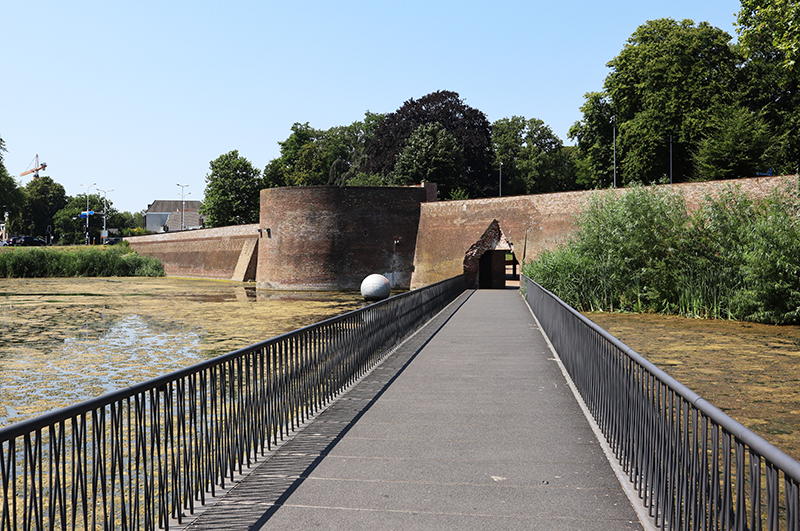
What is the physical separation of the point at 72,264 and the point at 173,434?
55.2 metres

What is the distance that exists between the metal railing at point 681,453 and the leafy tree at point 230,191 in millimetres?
67317

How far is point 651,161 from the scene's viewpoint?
134 ft

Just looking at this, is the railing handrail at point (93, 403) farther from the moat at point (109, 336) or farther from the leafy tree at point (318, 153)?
the leafy tree at point (318, 153)

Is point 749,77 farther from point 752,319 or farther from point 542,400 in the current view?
point 542,400

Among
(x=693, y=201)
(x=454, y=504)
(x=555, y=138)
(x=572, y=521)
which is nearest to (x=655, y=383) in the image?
(x=572, y=521)

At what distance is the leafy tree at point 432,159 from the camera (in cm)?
5188

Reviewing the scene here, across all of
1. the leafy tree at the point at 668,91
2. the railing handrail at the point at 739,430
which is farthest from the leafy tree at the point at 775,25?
the railing handrail at the point at 739,430

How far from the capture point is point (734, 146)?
3484 cm

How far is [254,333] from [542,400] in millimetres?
11417

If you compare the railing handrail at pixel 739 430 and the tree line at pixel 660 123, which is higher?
the tree line at pixel 660 123

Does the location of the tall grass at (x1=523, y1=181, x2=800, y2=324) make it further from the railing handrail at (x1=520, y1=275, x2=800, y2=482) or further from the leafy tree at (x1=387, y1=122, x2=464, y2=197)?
the leafy tree at (x1=387, y1=122, x2=464, y2=197)

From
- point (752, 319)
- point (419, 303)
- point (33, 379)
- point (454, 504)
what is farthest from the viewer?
point (752, 319)

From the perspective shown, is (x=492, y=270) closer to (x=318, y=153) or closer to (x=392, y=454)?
(x=392, y=454)

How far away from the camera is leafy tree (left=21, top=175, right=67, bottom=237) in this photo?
10991 cm
